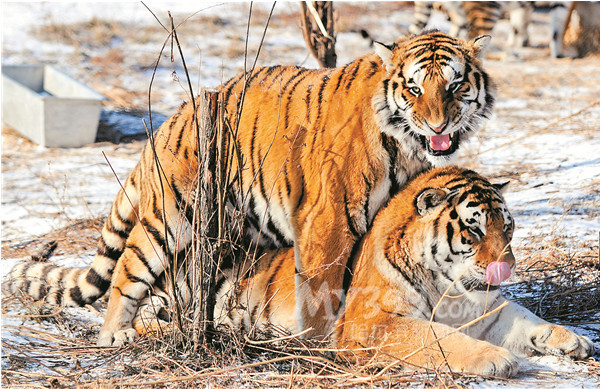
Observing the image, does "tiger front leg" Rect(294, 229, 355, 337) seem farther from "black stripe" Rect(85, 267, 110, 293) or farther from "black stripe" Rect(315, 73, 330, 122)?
"black stripe" Rect(85, 267, 110, 293)

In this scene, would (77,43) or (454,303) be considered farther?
(77,43)

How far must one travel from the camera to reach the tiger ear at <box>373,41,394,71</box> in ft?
10.9

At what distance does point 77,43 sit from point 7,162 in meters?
3.28

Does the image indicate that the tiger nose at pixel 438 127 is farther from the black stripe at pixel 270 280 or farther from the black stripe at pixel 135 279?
the black stripe at pixel 135 279

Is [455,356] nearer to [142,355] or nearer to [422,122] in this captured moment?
[422,122]

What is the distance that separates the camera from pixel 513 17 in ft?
33.5

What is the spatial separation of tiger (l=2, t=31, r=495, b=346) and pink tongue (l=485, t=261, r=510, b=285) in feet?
1.73

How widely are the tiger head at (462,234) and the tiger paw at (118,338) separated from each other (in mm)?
1390

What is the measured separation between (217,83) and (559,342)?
18.6ft

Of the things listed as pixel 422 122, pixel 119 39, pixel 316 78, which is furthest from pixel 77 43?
pixel 422 122

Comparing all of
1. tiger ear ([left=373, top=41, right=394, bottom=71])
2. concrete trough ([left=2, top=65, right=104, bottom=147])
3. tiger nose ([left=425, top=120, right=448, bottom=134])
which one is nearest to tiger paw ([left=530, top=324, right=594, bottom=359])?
tiger nose ([left=425, top=120, right=448, bottom=134])

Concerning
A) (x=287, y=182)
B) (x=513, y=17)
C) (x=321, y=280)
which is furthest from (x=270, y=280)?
(x=513, y=17)

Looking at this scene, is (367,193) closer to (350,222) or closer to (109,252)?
(350,222)

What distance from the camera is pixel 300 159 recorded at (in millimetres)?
3373
